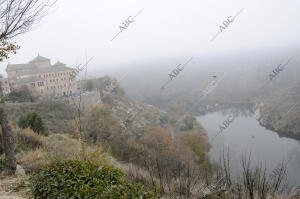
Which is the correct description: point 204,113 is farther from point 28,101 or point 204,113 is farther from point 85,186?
point 85,186

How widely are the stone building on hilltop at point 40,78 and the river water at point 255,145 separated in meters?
18.5

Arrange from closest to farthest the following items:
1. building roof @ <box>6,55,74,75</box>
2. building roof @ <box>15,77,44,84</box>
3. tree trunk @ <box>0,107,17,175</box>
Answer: tree trunk @ <box>0,107,17,175</box> → building roof @ <box>15,77,44,84</box> → building roof @ <box>6,55,74,75</box>

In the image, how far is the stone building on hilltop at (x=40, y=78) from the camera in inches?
877

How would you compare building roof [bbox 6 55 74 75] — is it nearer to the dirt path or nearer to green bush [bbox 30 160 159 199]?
the dirt path

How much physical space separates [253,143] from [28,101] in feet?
82.3

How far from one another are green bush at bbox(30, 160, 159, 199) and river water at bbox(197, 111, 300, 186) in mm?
15932

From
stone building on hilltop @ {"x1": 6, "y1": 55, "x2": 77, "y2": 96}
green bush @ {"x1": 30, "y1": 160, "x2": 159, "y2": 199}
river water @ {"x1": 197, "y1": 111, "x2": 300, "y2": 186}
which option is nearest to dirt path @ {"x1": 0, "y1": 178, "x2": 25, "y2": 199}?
green bush @ {"x1": 30, "y1": 160, "x2": 159, "y2": 199}

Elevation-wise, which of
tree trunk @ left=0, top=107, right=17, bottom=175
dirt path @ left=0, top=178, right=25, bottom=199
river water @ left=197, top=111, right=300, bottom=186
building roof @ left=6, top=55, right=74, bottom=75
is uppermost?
building roof @ left=6, top=55, right=74, bottom=75

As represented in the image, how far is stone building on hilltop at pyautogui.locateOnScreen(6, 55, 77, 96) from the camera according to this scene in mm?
22281

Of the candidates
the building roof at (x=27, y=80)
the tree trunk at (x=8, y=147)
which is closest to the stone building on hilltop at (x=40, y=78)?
the building roof at (x=27, y=80)

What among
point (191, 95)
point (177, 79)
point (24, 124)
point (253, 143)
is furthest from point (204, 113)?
point (24, 124)

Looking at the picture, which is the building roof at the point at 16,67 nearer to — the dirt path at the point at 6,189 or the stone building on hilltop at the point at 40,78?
the stone building on hilltop at the point at 40,78

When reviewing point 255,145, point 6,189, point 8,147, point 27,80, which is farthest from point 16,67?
point 255,145

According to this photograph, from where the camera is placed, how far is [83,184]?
8.22 ft
